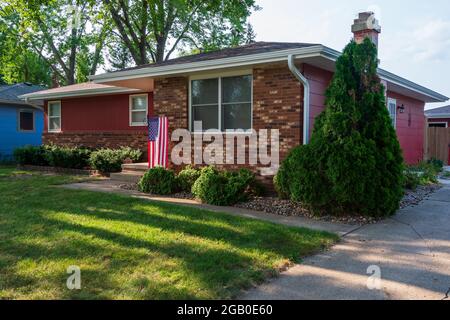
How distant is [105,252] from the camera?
4.67 m

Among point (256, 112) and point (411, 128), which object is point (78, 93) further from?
point (411, 128)

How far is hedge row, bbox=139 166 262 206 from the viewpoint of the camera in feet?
26.2

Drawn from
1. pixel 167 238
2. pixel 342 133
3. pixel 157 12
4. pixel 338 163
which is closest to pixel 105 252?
pixel 167 238

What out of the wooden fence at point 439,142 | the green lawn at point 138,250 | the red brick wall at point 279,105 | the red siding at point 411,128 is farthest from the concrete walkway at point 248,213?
the wooden fence at point 439,142

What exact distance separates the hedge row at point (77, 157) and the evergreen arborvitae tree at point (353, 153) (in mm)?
7359

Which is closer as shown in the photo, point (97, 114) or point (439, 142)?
point (97, 114)

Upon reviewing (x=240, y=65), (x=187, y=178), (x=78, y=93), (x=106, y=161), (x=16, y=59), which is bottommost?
(x=187, y=178)

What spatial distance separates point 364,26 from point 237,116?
3244 millimetres

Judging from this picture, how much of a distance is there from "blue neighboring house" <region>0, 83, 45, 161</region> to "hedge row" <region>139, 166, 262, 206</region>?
1219 cm

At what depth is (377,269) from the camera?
429 centimetres

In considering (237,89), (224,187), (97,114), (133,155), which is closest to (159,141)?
(237,89)

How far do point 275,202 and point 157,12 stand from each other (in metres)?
18.6

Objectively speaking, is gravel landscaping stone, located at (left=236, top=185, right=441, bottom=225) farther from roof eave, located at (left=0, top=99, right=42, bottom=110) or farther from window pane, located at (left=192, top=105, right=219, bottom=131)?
roof eave, located at (left=0, top=99, right=42, bottom=110)

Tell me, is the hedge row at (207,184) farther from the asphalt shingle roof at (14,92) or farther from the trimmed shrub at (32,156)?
the asphalt shingle roof at (14,92)
